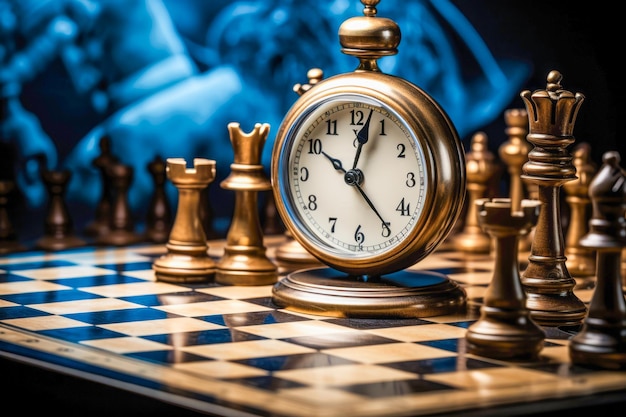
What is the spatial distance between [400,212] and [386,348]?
0.40 meters

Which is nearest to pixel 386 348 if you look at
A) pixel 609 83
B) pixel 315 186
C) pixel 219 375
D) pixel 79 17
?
pixel 219 375

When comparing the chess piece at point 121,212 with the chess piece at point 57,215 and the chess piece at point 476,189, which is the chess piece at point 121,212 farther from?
Result: the chess piece at point 476,189

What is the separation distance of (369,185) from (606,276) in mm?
590

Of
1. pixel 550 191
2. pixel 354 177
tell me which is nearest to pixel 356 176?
pixel 354 177

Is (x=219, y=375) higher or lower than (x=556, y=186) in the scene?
lower

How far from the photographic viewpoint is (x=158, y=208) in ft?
11.8

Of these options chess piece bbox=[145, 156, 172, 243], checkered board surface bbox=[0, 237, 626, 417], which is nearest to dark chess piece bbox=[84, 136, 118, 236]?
chess piece bbox=[145, 156, 172, 243]

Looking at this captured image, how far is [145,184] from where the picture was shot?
12.4 ft

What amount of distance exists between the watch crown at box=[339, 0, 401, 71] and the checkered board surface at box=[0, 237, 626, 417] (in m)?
0.53

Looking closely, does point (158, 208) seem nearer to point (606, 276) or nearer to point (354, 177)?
point (354, 177)

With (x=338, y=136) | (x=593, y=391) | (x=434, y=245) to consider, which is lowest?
(x=593, y=391)

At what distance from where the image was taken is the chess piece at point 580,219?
307 centimetres

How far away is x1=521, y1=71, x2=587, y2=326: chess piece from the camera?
246 cm

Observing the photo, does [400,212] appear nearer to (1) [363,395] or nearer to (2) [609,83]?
(1) [363,395]
